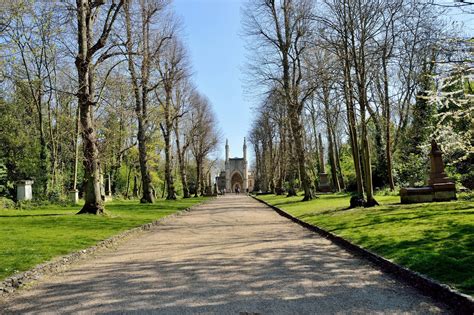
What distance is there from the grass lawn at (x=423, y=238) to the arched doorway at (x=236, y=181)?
347 feet

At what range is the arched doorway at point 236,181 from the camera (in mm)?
120375

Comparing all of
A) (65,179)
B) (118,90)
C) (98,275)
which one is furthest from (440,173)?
(65,179)

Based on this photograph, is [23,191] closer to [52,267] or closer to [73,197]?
[73,197]

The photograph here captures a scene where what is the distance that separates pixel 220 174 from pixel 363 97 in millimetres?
112200

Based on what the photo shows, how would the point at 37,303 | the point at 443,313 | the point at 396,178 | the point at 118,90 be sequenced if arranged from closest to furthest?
1. the point at 443,313
2. the point at 37,303
3. the point at 118,90
4. the point at 396,178

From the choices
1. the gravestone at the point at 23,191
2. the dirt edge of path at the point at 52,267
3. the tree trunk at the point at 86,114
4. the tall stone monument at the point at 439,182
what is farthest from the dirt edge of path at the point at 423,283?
the gravestone at the point at 23,191

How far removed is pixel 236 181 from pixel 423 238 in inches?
4440

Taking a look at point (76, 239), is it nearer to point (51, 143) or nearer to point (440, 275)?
point (440, 275)

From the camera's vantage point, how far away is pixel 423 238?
8.73 metres

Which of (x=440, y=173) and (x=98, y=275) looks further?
(x=440, y=173)

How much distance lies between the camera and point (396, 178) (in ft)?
103

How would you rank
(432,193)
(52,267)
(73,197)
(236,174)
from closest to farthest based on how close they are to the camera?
(52,267) → (432,193) → (73,197) → (236,174)

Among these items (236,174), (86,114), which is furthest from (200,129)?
(236,174)

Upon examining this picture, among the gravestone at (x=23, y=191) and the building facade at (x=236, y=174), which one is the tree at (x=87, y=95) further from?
the building facade at (x=236, y=174)
